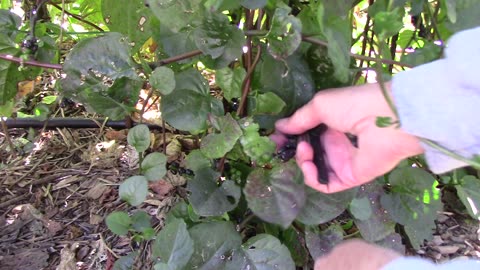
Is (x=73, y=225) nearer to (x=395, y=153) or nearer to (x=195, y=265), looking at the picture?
(x=195, y=265)

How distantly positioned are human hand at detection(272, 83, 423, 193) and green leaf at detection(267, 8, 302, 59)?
112mm

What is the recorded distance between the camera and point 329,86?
3.15ft

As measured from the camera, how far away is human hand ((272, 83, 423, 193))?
845 mm

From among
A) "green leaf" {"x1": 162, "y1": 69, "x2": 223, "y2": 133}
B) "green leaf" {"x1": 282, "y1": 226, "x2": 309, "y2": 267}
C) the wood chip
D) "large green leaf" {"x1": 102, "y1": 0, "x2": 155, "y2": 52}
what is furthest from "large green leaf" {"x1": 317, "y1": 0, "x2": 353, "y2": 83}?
the wood chip

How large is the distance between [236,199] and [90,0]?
0.66 m

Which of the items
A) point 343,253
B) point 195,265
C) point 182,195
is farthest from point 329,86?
point 182,195

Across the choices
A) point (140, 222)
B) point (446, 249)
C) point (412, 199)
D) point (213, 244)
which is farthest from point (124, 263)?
point (446, 249)

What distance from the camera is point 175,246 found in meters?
0.97

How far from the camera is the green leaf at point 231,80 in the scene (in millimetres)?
974

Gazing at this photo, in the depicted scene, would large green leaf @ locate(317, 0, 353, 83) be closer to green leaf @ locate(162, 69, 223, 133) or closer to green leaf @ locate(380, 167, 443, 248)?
green leaf @ locate(162, 69, 223, 133)

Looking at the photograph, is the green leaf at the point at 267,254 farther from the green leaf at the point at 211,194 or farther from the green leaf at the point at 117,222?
the green leaf at the point at 117,222

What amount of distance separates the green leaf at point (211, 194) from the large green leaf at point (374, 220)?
265 mm

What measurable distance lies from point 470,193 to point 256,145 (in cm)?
62

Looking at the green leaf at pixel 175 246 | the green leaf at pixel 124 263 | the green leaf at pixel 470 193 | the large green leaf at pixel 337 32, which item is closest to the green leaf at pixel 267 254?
the green leaf at pixel 175 246
